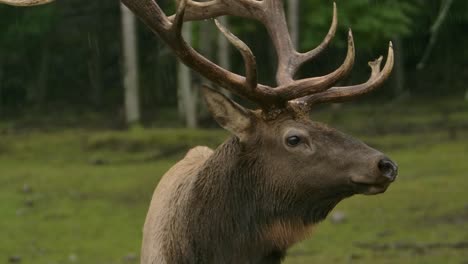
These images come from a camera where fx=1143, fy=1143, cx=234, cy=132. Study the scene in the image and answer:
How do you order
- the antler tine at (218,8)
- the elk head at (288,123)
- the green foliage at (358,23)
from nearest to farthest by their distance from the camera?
the elk head at (288,123) → the antler tine at (218,8) → the green foliage at (358,23)

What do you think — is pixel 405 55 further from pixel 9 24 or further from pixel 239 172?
pixel 239 172

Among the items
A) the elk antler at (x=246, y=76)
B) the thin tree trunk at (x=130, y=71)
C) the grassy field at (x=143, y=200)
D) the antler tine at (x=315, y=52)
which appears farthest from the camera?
the thin tree trunk at (x=130, y=71)

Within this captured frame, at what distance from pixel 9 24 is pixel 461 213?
63.9 ft

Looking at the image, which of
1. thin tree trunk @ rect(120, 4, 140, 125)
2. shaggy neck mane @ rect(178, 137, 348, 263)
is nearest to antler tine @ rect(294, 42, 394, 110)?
shaggy neck mane @ rect(178, 137, 348, 263)

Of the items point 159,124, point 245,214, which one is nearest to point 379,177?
point 245,214

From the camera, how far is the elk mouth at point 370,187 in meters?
5.72

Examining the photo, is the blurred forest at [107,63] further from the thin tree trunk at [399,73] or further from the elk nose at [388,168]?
the elk nose at [388,168]

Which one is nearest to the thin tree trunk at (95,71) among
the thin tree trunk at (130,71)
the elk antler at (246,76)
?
the thin tree trunk at (130,71)

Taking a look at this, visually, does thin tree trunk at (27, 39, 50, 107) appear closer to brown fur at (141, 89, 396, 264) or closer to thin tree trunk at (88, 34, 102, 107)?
thin tree trunk at (88, 34, 102, 107)

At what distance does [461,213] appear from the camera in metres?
13.9

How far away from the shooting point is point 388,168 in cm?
567

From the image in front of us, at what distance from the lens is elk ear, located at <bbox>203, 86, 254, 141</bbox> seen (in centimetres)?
591

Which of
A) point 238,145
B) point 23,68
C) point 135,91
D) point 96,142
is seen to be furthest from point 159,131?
point 238,145

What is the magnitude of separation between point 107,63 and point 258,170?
2834 cm
